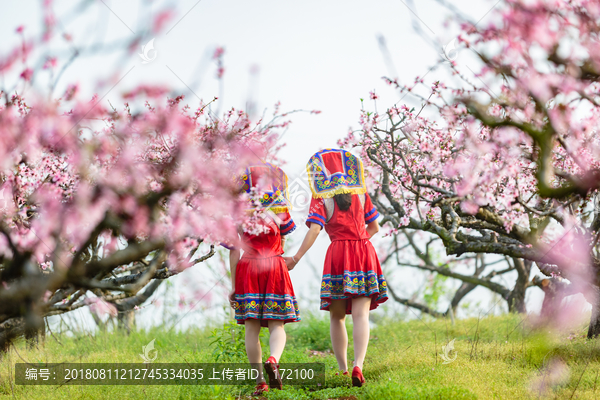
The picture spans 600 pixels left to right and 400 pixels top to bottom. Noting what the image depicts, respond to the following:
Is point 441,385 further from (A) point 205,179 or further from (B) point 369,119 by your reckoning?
(B) point 369,119

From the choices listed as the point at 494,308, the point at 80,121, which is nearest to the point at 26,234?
the point at 80,121

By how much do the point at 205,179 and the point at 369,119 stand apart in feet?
9.64

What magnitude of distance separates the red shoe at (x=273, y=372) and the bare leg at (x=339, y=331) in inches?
27.0

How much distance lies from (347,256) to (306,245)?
1.46 feet

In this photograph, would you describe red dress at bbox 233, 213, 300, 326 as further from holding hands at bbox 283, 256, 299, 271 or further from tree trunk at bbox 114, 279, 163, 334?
tree trunk at bbox 114, 279, 163, 334

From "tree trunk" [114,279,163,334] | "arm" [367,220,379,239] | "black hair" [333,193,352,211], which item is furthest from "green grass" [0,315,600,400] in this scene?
"black hair" [333,193,352,211]

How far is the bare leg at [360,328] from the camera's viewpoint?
4.77 meters

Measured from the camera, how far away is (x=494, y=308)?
32.2 ft

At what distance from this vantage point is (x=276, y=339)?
4.76m

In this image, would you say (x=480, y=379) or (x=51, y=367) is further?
(x=51, y=367)

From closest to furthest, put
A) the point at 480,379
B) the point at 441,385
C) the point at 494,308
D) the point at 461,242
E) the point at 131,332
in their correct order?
1. the point at 441,385
2. the point at 480,379
3. the point at 461,242
4. the point at 131,332
5. the point at 494,308

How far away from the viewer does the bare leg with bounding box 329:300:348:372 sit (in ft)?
16.3

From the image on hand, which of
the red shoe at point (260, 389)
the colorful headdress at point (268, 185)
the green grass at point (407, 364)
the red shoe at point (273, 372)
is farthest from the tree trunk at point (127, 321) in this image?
the colorful headdress at point (268, 185)

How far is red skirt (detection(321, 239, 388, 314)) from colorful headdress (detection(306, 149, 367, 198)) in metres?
0.52
